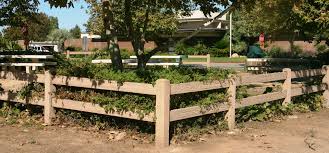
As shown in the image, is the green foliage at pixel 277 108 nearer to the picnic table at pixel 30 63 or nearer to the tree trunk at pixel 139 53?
the tree trunk at pixel 139 53

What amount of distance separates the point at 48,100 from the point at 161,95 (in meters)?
2.61

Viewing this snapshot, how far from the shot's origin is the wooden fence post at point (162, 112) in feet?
24.8

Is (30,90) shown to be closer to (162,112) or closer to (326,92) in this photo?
(162,112)

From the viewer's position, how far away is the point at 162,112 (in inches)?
299

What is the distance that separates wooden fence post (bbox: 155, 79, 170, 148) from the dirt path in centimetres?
18

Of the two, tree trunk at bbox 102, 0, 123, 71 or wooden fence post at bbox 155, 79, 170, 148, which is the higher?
tree trunk at bbox 102, 0, 123, 71

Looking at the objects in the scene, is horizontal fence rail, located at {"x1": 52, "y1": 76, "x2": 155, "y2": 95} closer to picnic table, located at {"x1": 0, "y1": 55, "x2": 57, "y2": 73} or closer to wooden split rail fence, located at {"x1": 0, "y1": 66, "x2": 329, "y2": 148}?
wooden split rail fence, located at {"x1": 0, "y1": 66, "x2": 329, "y2": 148}

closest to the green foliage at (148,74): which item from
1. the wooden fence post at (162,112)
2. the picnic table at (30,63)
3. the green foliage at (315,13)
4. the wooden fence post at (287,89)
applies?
the wooden fence post at (162,112)

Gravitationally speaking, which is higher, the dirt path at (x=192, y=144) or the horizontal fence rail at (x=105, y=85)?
the horizontal fence rail at (x=105, y=85)

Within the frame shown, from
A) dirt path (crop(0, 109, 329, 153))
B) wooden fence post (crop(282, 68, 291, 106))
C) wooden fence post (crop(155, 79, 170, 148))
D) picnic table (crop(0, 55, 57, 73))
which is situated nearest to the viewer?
wooden fence post (crop(155, 79, 170, 148))

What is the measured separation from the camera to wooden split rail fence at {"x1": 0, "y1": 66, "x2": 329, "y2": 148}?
7.66 metres

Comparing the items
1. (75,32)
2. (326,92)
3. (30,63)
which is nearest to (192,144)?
(326,92)

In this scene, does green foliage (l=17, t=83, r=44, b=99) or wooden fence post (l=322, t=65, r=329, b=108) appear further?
wooden fence post (l=322, t=65, r=329, b=108)

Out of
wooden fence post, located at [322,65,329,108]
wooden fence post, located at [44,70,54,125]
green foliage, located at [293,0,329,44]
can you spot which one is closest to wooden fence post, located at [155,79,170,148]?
wooden fence post, located at [44,70,54,125]
